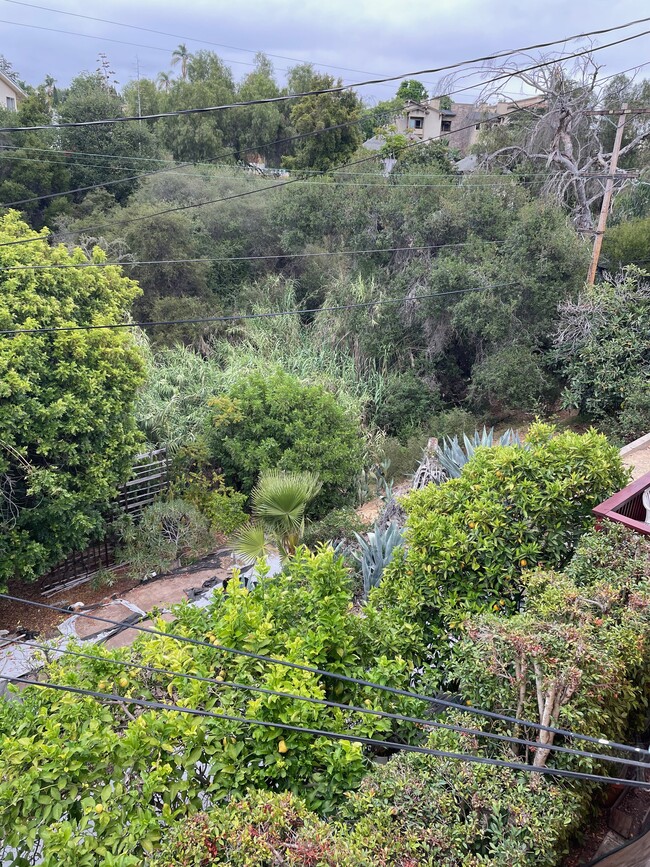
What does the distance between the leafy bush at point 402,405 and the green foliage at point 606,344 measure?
303 centimetres

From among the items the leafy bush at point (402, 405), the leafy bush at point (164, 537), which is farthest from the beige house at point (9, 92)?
the leafy bush at point (164, 537)

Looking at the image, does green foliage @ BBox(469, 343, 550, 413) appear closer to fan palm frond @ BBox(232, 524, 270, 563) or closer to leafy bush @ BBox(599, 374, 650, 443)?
leafy bush @ BBox(599, 374, 650, 443)

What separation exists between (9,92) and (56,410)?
3370 cm

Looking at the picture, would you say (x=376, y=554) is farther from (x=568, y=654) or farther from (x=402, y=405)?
(x=402, y=405)

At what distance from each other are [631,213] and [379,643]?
18138 millimetres

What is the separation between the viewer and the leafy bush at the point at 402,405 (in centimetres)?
1353

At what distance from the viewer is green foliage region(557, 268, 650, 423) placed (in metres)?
10.8

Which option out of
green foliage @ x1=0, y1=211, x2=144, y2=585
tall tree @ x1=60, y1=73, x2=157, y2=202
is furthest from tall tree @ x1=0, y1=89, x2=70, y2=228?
green foliage @ x1=0, y1=211, x2=144, y2=585

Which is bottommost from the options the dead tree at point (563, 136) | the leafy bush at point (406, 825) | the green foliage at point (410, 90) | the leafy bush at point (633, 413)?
the leafy bush at point (633, 413)

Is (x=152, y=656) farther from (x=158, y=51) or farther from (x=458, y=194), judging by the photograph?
(x=158, y=51)

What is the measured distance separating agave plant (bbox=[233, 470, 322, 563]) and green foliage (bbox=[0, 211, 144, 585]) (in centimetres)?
239

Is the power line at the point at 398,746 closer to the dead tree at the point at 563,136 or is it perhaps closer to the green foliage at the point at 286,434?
the green foliage at the point at 286,434

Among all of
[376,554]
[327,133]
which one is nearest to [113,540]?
[376,554]

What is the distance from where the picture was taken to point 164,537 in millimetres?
8812
